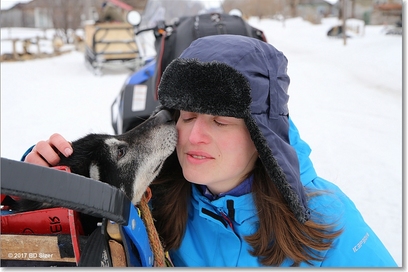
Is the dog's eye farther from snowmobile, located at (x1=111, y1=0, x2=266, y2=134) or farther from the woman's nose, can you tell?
snowmobile, located at (x1=111, y1=0, x2=266, y2=134)

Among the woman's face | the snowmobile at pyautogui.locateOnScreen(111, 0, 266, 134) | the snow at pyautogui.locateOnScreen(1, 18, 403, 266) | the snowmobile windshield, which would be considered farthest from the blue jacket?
the snowmobile windshield

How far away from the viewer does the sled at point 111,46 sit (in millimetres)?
11070

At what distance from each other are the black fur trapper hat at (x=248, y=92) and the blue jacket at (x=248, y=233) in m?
0.18

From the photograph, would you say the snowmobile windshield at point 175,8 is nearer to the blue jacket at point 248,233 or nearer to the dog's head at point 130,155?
the dog's head at point 130,155

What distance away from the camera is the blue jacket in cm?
A: 138

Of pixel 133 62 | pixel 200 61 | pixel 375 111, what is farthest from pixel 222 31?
pixel 133 62

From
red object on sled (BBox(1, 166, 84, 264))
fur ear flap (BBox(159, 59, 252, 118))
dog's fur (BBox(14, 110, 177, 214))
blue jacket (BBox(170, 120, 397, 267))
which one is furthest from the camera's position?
dog's fur (BBox(14, 110, 177, 214))

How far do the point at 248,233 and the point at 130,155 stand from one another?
2.65ft

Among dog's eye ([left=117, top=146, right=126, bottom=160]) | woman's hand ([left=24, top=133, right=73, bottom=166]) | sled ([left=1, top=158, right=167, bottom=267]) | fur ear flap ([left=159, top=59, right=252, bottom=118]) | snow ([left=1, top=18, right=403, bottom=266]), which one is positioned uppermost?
fur ear flap ([left=159, top=59, right=252, bottom=118])

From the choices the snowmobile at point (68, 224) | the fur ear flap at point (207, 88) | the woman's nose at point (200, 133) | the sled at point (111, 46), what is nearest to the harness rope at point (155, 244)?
the snowmobile at point (68, 224)

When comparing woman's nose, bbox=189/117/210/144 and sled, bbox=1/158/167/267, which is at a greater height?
woman's nose, bbox=189/117/210/144

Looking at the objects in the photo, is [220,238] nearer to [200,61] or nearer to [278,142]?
[278,142]

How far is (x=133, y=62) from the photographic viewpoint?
37.6 feet

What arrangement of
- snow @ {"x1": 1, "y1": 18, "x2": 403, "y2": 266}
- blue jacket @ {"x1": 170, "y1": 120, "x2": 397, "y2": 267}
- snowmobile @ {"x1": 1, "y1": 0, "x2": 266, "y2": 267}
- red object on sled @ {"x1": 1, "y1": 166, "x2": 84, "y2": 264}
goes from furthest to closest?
snow @ {"x1": 1, "y1": 18, "x2": 403, "y2": 266}, blue jacket @ {"x1": 170, "y1": 120, "x2": 397, "y2": 267}, red object on sled @ {"x1": 1, "y1": 166, "x2": 84, "y2": 264}, snowmobile @ {"x1": 1, "y1": 0, "x2": 266, "y2": 267}
